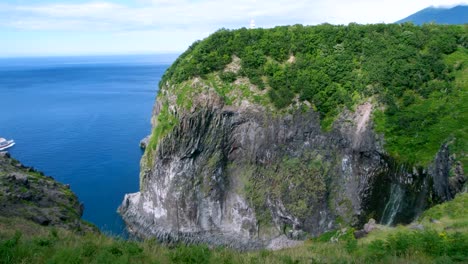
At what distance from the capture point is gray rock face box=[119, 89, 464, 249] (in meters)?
44.6

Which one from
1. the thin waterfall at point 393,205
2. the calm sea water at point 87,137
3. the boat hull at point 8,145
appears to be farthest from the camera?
the boat hull at point 8,145

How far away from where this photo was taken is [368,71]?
4866cm

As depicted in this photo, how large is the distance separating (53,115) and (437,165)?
102 meters

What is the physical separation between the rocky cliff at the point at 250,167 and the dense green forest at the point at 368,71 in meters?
1.18

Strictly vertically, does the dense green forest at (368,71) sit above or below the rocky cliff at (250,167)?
above

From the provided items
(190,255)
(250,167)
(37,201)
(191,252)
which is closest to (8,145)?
(250,167)

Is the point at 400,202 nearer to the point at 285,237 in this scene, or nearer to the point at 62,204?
the point at 285,237

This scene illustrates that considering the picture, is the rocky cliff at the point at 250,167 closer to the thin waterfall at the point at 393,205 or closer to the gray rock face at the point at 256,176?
the gray rock face at the point at 256,176

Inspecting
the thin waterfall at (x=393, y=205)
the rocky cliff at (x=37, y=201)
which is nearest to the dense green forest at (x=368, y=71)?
the thin waterfall at (x=393, y=205)

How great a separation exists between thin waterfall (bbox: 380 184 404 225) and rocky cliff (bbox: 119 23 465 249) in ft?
3.39

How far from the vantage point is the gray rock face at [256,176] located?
44.6 meters

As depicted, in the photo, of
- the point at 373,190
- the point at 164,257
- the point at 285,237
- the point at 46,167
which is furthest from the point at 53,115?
the point at 164,257

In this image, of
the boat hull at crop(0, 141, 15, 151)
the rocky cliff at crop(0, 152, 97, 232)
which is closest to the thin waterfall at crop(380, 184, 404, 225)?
the rocky cliff at crop(0, 152, 97, 232)

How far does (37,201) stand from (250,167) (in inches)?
1068
